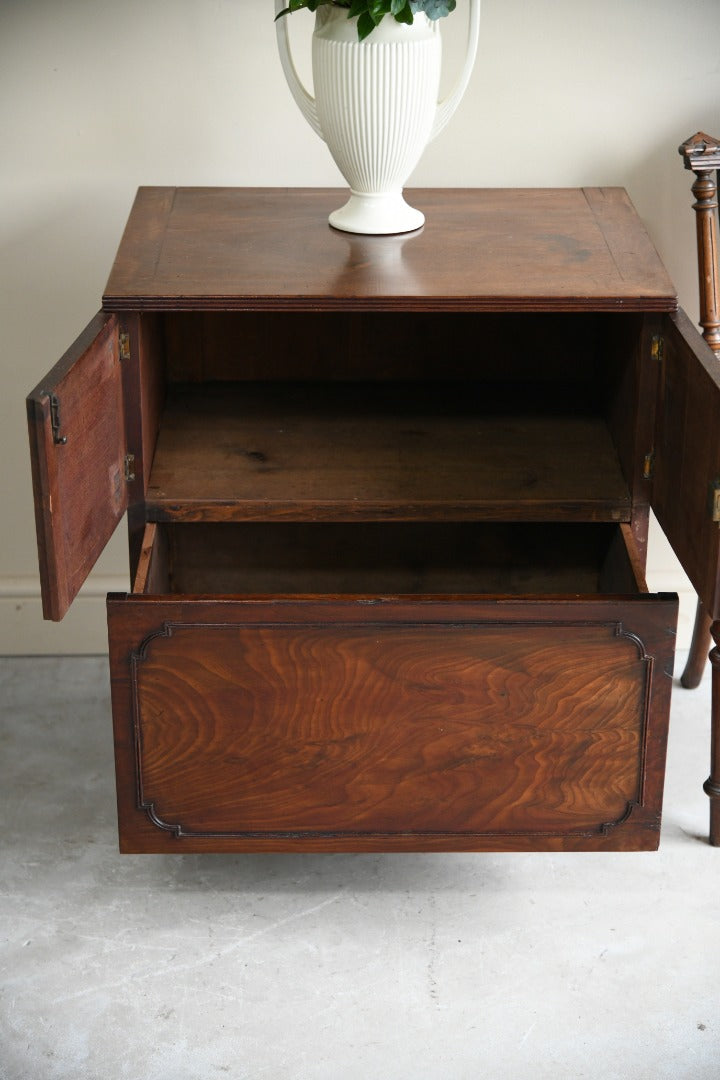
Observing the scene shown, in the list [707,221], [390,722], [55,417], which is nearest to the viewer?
[55,417]

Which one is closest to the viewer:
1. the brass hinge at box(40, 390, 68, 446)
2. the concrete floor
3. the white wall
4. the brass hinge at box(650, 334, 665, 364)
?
the brass hinge at box(40, 390, 68, 446)

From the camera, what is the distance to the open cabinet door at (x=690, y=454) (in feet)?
4.29

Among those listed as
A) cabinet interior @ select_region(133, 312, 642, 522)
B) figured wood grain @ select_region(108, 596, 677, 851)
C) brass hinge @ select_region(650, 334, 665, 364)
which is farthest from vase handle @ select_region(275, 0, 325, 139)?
figured wood grain @ select_region(108, 596, 677, 851)

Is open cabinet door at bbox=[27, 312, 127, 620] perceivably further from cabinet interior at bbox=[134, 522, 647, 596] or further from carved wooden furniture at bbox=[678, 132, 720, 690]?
carved wooden furniture at bbox=[678, 132, 720, 690]

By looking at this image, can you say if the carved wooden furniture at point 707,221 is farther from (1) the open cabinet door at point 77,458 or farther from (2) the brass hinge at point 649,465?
(1) the open cabinet door at point 77,458

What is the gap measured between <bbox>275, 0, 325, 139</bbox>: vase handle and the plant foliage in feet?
0.22

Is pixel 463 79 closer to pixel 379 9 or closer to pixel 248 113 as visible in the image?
pixel 379 9

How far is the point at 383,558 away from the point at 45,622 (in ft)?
1.77

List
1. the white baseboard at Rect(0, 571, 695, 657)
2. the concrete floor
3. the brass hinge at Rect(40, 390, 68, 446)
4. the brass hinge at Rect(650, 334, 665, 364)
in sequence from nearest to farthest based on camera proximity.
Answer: the brass hinge at Rect(40, 390, 68, 446) → the concrete floor → the brass hinge at Rect(650, 334, 665, 364) → the white baseboard at Rect(0, 571, 695, 657)

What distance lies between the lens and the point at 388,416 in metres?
1.69

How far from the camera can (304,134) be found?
1795 millimetres

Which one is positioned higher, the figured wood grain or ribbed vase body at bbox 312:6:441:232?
ribbed vase body at bbox 312:6:441:232

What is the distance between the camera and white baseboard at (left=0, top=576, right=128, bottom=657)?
6.66 feet

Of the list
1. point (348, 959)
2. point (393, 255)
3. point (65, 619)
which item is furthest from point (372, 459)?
point (65, 619)
